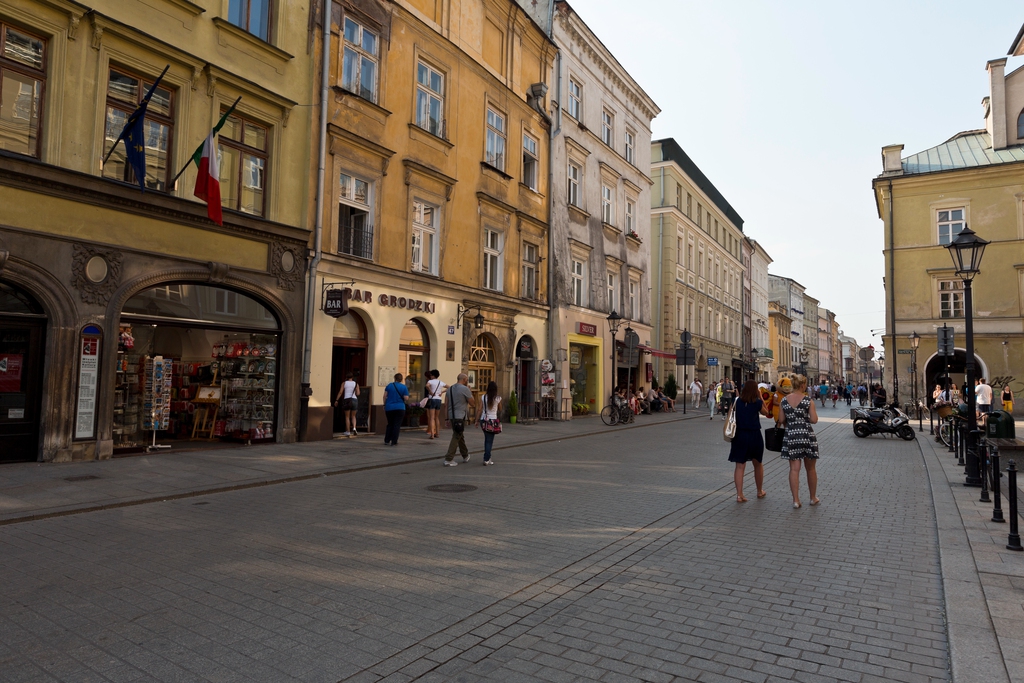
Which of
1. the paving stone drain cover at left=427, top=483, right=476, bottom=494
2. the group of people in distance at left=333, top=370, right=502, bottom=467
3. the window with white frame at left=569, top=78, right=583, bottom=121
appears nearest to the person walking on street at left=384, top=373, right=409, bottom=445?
the group of people in distance at left=333, top=370, right=502, bottom=467

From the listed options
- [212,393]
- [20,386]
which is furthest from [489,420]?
[20,386]

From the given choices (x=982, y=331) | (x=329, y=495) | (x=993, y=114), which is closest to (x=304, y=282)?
(x=329, y=495)

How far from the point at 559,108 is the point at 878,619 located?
24.5 metres

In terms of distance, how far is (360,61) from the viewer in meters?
17.2

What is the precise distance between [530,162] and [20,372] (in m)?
18.4

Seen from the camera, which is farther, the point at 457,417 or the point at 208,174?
the point at 457,417

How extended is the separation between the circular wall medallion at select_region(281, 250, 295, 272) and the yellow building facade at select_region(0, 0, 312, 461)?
3 cm

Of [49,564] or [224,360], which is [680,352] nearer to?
[224,360]

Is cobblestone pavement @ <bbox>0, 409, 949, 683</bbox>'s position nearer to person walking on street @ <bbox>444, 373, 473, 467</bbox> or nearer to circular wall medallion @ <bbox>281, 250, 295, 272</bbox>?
person walking on street @ <bbox>444, 373, 473, 467</bbox>

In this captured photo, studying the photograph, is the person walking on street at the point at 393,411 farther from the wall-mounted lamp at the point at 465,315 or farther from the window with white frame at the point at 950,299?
the window with white frame at the point at 950,299

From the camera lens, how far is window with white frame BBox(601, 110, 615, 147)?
101 ft

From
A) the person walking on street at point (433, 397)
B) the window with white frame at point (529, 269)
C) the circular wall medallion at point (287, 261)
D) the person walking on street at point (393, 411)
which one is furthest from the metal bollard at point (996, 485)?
the window with white frame at point (529, 269)

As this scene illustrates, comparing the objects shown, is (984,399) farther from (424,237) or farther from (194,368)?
(194,368)

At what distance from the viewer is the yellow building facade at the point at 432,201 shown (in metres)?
16.6
